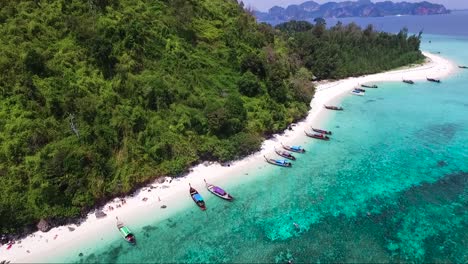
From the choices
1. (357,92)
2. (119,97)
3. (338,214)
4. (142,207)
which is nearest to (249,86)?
(119,97)

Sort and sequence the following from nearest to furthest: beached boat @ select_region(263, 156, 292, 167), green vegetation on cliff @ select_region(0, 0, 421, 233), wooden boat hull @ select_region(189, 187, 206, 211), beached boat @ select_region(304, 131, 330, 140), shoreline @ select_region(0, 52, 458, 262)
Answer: shoreline @ select_region(0, 52, 458, 262) < green vegetation on cliff @ select_region(0, 0, 421, 233) < wooden boat hull @ select_region(189, 187, 206, 211) < beached boat @ select_region(263, 156, 292, 167) < beached boat @ select_region(304, 131, 330, 140)

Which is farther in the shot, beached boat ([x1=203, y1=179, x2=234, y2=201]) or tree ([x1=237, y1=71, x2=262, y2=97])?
tree ([x1=237, y1=71, x2=262, y2=97])

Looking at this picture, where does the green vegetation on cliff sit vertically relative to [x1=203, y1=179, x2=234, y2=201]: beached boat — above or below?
above

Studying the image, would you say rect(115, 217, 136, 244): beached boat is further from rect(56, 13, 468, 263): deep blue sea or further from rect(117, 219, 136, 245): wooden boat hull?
rect(56, 13, 468, 263): deep blue sea

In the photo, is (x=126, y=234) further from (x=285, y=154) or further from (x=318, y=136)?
(x=318, y=136)

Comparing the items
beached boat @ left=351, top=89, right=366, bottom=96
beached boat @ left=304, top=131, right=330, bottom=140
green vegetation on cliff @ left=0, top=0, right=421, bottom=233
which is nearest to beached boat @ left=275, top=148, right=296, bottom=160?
green vegetation on cliff @ left=0, top=0, right=421, bottom=233

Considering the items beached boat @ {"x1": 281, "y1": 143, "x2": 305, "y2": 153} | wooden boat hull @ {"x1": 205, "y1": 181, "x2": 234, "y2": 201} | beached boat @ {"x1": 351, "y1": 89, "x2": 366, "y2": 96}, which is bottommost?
wooden boat hull @ {"x1": 205, "y1": 181, "x2": 234, "y2": 201}

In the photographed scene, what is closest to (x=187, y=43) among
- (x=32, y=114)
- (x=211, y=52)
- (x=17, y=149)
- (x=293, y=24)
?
(x=211, y=52)

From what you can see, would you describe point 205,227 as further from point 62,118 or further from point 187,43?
point 187,43
